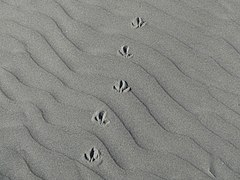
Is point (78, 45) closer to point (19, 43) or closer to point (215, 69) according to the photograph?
point (19, 43)

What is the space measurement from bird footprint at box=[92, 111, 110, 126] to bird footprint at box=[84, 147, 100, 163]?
20 centimetres

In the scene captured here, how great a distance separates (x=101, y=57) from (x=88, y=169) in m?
0.91

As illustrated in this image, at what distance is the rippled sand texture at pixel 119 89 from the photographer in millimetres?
2734

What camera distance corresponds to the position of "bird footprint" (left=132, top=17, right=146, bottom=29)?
11.7 feet

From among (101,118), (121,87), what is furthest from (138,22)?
(101,118)

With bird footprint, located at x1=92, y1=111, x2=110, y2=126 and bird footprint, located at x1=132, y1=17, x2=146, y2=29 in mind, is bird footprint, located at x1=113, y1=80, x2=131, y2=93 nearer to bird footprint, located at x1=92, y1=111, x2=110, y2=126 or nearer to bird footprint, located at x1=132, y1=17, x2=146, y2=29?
bird footprint, located at x1=92, y1=111, x2=110, y2=126

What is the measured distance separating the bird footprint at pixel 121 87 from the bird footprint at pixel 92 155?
0.49 m

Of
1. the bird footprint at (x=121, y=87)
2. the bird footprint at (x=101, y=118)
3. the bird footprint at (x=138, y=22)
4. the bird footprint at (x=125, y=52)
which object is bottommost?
the bird footprint at (x=101, y=118)

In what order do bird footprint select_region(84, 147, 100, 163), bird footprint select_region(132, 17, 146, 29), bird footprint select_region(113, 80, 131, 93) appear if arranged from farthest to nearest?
1. bird footprint select_region(132, 17, 146, 29)
2. bird footprint select_region(113, 80, 131, 93)
3. bird footprint select_region(84, 147, 100, 163)

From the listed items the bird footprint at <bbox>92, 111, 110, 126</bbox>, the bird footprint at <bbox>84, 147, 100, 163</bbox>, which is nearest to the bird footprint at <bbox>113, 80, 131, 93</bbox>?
the bird footprint at <bbox>92, 111, 110, 126</bbox>

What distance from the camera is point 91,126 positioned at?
2.92 m

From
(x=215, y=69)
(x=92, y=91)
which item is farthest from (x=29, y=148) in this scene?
(x=215, y=69)

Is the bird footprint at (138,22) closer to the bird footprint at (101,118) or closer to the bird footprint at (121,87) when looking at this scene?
the bird footprint at (121,87)

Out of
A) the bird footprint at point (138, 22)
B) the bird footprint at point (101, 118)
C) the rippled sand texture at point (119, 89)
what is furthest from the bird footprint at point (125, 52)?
the bird footprint at point (101, 118)
